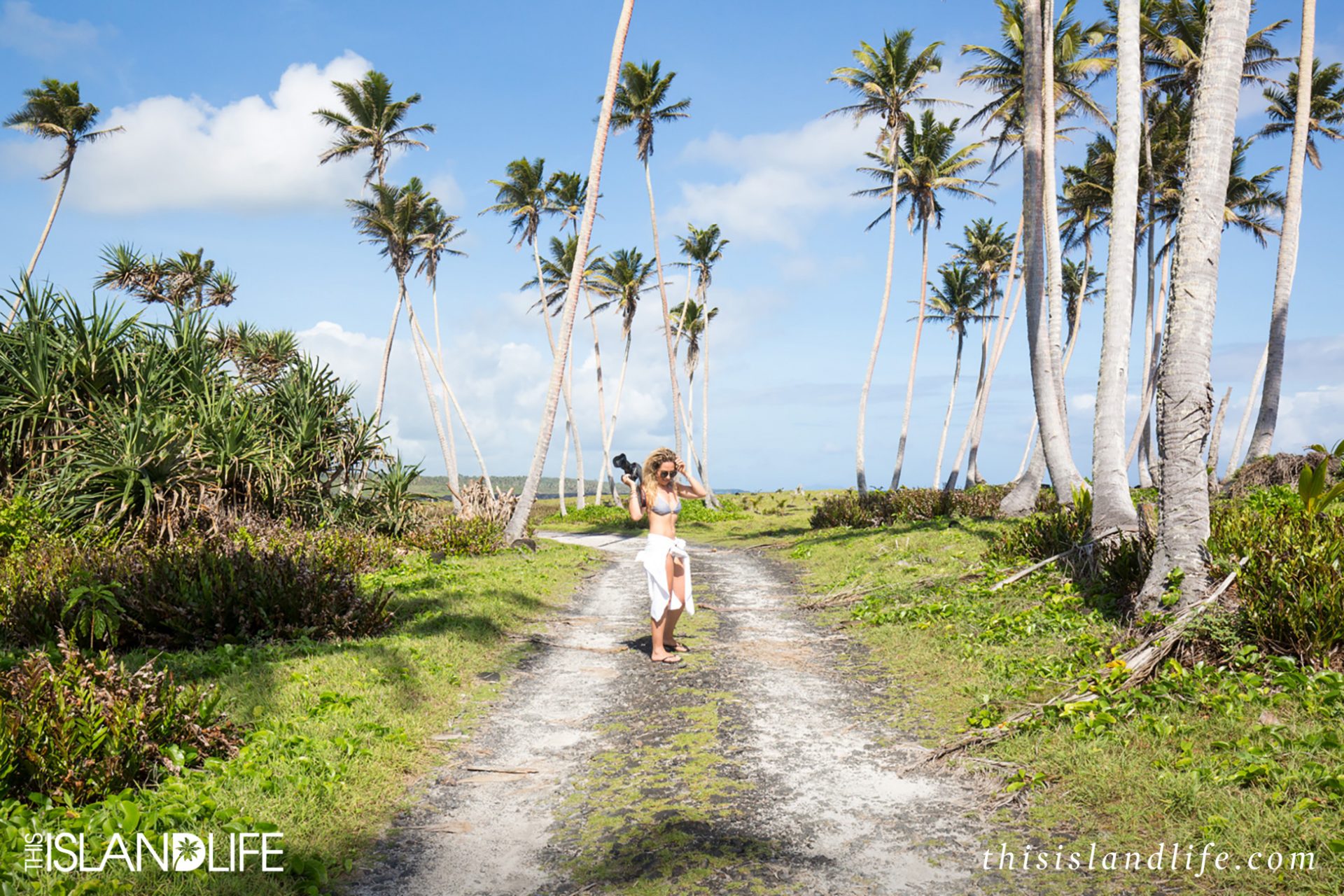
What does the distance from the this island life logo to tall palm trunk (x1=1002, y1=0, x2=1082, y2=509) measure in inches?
589

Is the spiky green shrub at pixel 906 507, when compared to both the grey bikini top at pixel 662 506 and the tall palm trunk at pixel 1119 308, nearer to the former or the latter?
the tall palm trunk at pixel 1119 308

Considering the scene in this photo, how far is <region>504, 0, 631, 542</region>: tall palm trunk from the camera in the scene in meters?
17.7

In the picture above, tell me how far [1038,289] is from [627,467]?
11.7 meters

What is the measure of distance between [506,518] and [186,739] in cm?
1569

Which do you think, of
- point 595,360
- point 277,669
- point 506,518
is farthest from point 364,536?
point 595,360

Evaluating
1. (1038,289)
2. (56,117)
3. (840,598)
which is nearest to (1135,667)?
(840,598)

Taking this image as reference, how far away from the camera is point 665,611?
8422 mm

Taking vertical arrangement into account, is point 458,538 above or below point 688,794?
above

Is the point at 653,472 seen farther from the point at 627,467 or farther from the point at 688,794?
the point at 688,794

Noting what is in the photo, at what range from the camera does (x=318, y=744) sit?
18.1 feet

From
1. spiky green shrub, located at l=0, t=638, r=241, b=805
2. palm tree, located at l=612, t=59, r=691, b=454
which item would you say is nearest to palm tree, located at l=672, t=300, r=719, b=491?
palm tree, located at l=612, t=59, r=691, b=454

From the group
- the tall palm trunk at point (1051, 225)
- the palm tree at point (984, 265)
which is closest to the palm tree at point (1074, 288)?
the palm tree at point (984, 265)

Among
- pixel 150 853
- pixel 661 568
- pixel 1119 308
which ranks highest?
pixel 1119 308

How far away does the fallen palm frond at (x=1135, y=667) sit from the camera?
5.86 metres
